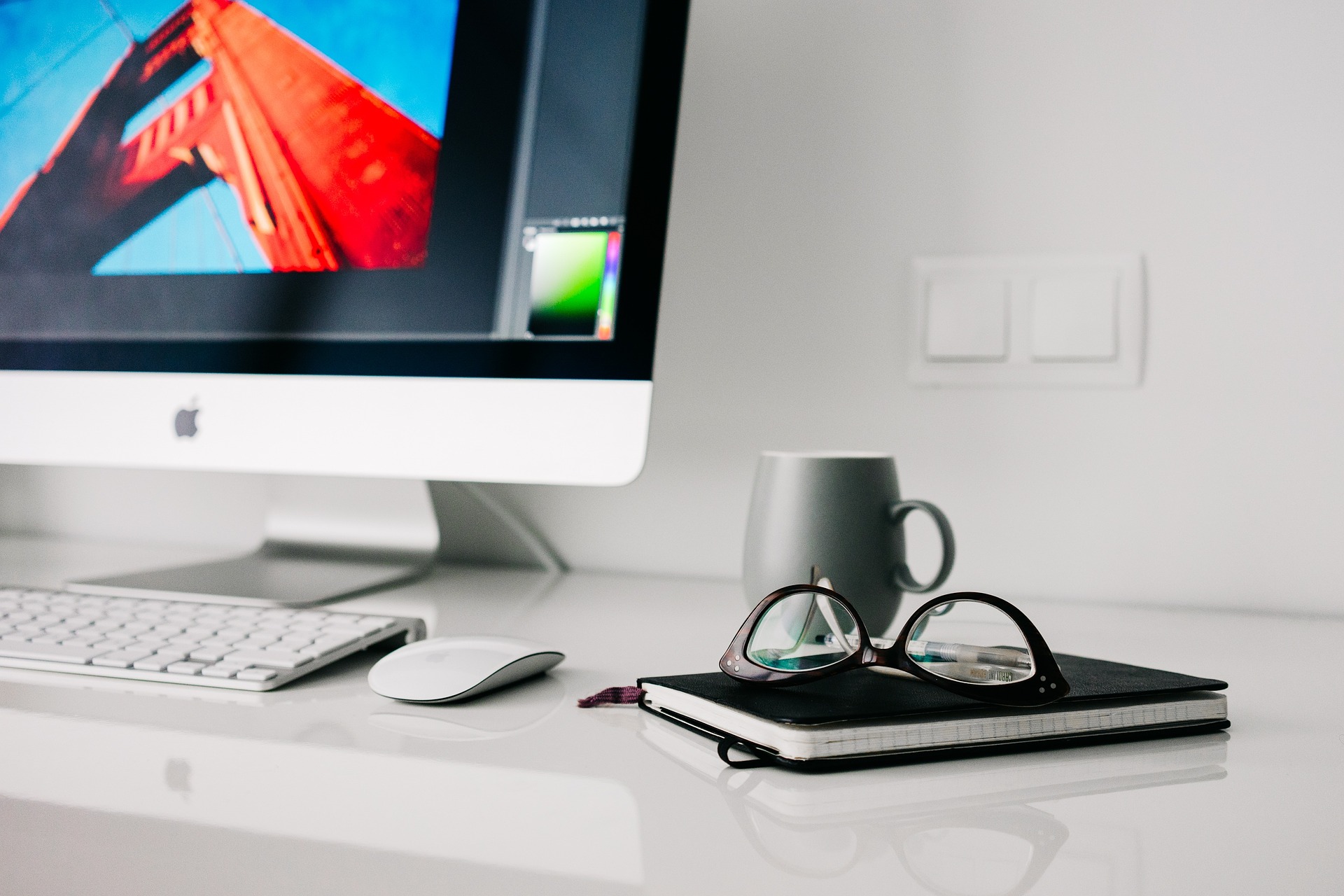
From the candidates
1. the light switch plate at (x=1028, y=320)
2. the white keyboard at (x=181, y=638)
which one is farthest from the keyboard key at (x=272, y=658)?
the light switch plate at (x=1028, y=320)

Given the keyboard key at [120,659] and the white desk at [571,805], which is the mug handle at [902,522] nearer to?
the white desk at [571,805]

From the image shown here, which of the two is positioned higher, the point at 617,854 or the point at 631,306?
the point at 631,306

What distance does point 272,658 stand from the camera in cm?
48

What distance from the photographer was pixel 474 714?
17.4 inches

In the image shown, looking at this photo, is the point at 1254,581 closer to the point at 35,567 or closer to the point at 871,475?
the point at 871,475

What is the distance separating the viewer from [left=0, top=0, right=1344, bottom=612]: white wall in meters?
0.76

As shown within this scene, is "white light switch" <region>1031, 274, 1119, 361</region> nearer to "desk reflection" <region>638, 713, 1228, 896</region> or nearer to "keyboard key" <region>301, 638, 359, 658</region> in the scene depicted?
"desk reflection" <region>638, 713, 1228, 896</region>

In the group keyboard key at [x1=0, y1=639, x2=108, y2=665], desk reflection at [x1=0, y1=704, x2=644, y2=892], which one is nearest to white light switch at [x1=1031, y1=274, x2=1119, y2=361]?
desk reflection at [x1=0, y1=704, x2=644, y2=892]

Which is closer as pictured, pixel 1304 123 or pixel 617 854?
pixel 617 854

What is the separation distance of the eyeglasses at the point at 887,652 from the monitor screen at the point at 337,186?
0.27 m

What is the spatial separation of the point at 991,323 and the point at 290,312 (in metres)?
0.57

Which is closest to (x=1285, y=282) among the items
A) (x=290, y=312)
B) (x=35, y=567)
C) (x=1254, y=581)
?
(x=1254, y=581)

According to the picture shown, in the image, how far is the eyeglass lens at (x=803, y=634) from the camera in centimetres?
41

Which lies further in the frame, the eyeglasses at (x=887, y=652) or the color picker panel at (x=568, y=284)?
the color picker panel at (x=568, y=284)
